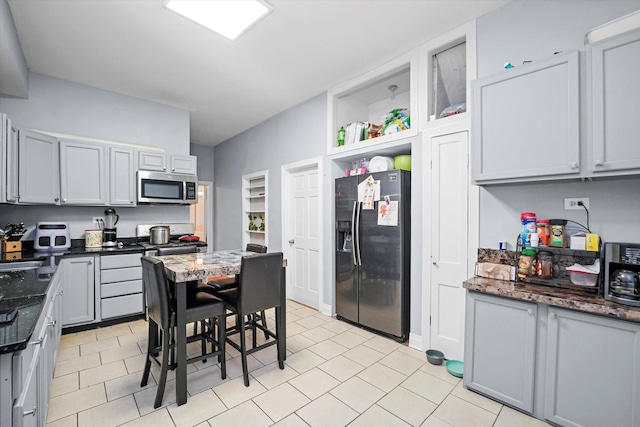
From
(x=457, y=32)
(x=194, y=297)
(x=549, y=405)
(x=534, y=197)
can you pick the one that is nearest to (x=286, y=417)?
(x=194, y=297)

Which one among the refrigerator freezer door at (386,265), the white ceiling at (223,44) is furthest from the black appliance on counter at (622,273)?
the white ceiling at (223,44)

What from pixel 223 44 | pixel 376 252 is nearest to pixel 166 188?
pixel 223 44

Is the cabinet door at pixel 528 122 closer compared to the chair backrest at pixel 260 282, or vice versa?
the cabinet door at pixel 528 122

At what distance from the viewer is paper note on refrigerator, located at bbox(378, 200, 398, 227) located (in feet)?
9.53

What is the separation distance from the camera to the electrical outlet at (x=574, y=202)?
1.93m

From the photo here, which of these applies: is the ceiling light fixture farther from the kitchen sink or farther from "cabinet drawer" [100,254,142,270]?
"cabinet drawer" [100,254,142,270]

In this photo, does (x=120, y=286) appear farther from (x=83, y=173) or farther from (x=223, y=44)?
(x=223, y=44)

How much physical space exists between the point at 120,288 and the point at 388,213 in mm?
3213

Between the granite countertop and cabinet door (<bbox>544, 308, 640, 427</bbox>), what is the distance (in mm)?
57

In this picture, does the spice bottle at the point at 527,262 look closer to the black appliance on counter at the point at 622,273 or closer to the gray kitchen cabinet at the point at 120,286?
the black appliance on counter at the point at 622,273

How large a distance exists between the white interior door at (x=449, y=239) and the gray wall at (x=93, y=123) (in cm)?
370

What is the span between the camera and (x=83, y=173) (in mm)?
3414

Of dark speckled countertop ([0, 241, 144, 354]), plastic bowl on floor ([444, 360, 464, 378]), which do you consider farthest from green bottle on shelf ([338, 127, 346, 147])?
dark speckled countertop ([0, 241, 144, 354])

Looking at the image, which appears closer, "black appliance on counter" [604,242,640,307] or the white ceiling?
"black appliance on counter" [604,242,640,307]
